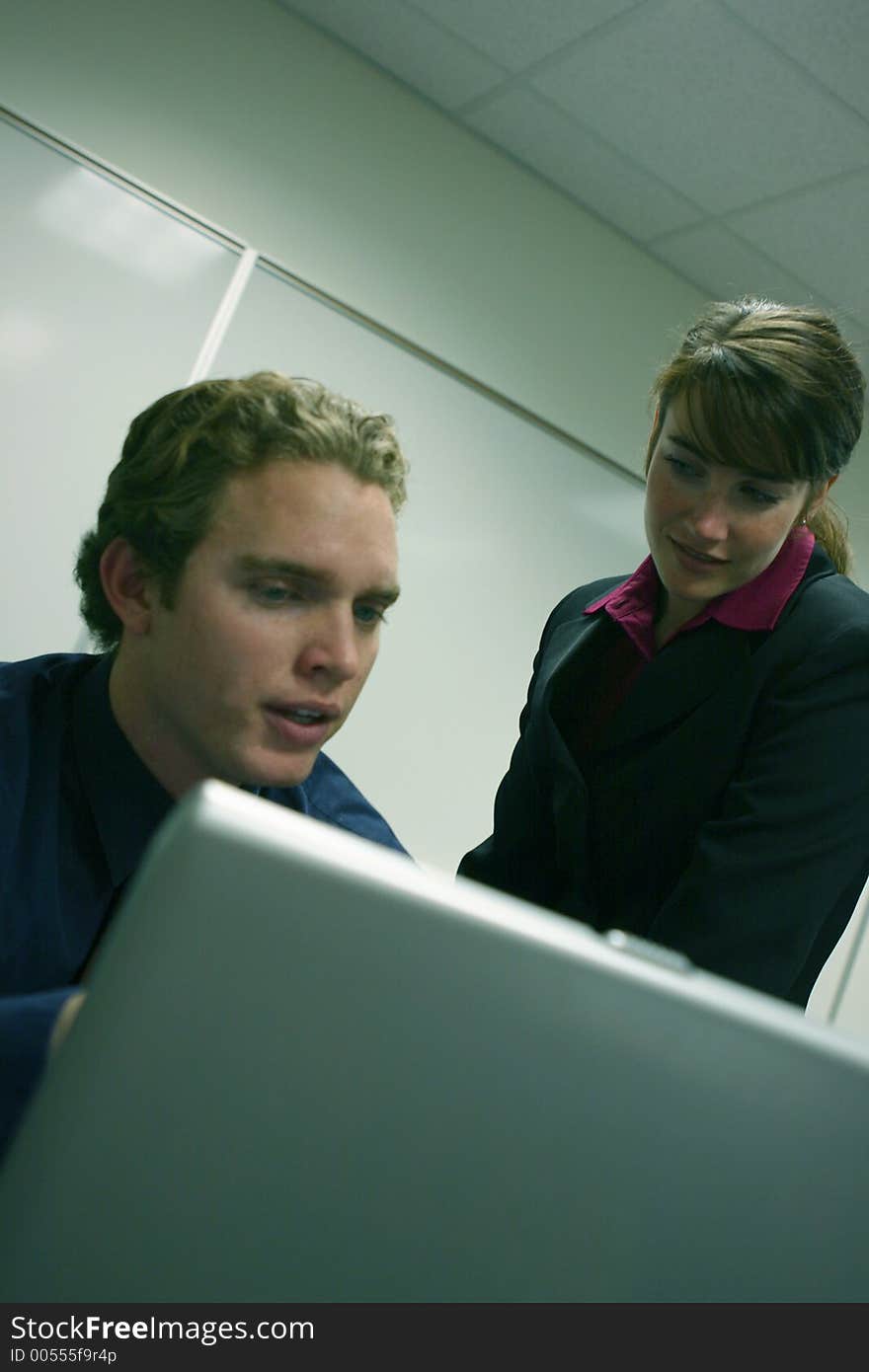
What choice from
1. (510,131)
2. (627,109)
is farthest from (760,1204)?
(510,131)

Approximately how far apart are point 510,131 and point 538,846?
2.30 meters

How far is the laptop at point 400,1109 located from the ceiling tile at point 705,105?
2.50 m

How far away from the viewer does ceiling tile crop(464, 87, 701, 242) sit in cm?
278

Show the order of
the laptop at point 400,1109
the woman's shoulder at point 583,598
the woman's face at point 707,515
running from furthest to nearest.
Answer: the woman's shoulder at point 583,598
the woman's face at point 707,515
the laptop at point 400,1109

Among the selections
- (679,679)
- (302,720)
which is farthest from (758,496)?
(302,720)

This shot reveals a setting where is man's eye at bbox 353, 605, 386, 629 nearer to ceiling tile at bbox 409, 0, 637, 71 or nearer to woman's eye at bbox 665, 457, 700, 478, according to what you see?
woman's eye at bbox 665, 457, 700, 478

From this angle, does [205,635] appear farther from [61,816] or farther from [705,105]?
[705,105]

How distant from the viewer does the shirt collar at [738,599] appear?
117 centimetres

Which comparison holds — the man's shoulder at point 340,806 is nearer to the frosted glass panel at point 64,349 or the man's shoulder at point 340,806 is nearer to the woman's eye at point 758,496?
the woman's eye at point 758,496

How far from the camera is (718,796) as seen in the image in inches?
45.3

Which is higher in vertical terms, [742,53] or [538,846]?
[742,53]

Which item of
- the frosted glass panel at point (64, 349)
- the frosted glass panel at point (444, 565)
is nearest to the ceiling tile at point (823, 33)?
the frosted glass panel at point (444, 565)

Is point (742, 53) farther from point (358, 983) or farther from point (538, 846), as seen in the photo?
point (358, 983)
